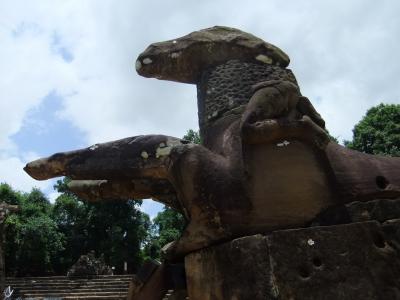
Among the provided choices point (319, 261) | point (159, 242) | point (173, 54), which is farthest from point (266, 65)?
point (159, 242)

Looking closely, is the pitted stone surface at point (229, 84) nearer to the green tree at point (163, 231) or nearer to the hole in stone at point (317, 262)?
the hole in stone at point (317, 262)

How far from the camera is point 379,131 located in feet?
64.2

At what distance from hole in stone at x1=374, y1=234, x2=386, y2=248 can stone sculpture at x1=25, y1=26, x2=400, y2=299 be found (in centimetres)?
38

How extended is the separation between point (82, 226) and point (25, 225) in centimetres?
440

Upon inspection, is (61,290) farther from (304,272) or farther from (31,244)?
(304,272)

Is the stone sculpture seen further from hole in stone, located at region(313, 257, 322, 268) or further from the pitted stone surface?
hole in stone, located at region(313, 257, 322, 268)

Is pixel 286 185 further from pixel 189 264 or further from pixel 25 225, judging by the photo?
pixel 25 225

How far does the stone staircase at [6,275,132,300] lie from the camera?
20.2 metres

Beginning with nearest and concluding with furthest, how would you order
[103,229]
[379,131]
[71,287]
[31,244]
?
1. [379,131]
2. [71,287]
3. [31,244]
4. [103,229]

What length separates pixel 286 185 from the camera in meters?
3.21

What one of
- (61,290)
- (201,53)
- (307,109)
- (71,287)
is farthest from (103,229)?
(307,109)

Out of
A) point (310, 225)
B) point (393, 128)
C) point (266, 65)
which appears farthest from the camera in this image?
point (393, 128)

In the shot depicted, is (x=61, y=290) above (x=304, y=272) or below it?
above

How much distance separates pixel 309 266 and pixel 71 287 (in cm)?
2095
